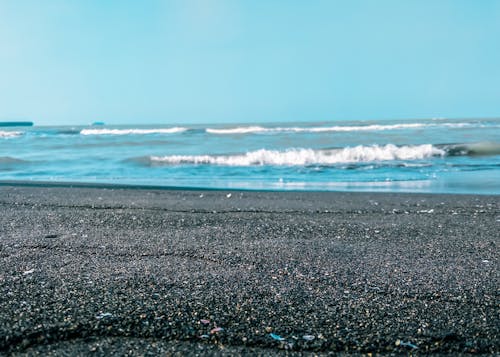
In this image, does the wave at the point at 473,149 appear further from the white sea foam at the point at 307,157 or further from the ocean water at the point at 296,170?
the white sea foam at the point at 307,157

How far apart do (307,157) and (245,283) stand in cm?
1205

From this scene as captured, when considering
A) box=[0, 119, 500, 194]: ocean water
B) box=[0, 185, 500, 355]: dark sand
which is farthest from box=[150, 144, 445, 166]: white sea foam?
box=[0, 185, 500, 355]: dark sand

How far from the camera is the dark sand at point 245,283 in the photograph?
Result: 1.82 meters

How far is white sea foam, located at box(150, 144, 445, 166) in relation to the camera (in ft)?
45.7

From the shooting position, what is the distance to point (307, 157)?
14.3 meters

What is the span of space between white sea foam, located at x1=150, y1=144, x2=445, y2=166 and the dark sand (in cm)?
915

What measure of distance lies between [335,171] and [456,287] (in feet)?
28.4

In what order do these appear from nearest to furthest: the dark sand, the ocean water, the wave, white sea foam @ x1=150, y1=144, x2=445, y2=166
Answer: the dark sand, the ocean water, white sea foam @ x1=150, y1=144, x2=445, y2=166, the wave

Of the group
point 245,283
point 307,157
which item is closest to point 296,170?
point 307,157

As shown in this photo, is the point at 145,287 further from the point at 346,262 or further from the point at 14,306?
the point at 346,262

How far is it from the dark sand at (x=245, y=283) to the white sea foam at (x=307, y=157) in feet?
30.0

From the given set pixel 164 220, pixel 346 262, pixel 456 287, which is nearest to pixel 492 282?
pixel 456 287

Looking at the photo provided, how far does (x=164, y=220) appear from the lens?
441 centimetres

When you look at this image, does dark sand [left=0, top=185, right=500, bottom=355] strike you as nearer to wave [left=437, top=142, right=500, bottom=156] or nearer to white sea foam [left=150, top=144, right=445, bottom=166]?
white sea foam [left=150, top=144, right=445, bottom=166]
